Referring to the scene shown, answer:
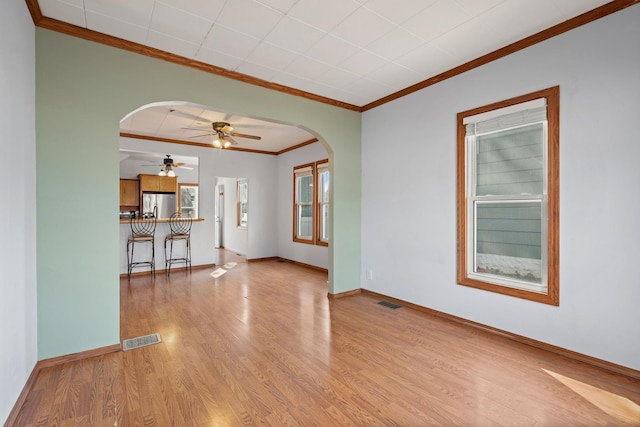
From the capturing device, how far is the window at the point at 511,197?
271 cm

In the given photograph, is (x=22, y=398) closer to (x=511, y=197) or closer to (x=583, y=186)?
(x=511, y=197)

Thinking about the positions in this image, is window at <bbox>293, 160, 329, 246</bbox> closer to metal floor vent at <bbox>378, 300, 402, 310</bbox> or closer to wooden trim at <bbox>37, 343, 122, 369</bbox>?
metal floor vent at <bbox>378, 300, 402, 310</bbox>

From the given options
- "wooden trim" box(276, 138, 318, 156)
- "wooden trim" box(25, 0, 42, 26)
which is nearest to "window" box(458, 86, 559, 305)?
"wooden trim" box(276, 138, 318, 156)

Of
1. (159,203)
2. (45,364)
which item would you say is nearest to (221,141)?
(45,364)

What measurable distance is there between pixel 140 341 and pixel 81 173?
5.47ft

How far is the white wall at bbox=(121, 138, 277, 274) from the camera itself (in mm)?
6188

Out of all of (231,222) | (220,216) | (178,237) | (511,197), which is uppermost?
(511,197)

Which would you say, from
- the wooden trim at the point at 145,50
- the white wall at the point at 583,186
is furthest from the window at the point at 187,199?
the white wall at the point at 583,186

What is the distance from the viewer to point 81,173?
2605 mm

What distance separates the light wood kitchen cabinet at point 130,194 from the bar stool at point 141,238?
11.2 feet

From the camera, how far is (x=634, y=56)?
2.28m

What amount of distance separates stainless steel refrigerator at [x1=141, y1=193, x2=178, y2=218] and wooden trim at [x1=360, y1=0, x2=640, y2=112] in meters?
7.90

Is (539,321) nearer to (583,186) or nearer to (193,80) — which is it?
(583,186)

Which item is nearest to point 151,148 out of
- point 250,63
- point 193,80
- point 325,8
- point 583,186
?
point 193,80
